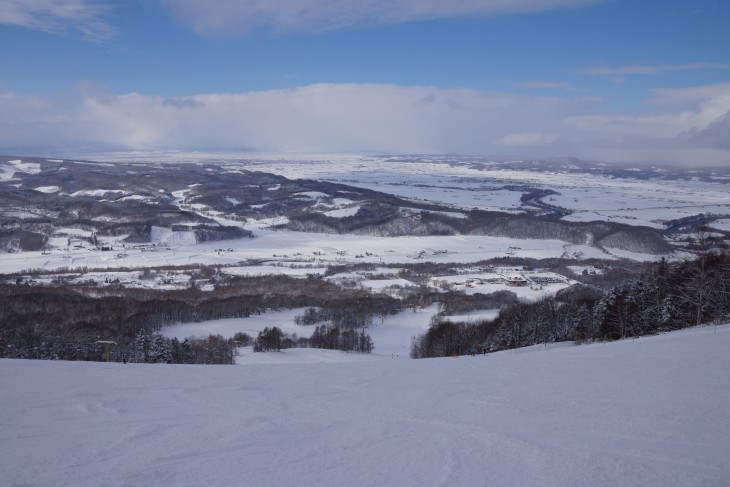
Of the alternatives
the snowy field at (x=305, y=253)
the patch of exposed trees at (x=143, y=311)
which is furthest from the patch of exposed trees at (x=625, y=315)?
the snowy field at (x=305, y=253)

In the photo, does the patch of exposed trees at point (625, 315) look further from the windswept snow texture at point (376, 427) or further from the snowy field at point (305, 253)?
the snowy field at point (305, 253)

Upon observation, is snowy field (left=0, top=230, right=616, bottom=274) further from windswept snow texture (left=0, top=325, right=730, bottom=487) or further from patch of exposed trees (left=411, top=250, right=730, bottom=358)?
windswept snow texture (left=0, top=325, right=730, bottom=487)

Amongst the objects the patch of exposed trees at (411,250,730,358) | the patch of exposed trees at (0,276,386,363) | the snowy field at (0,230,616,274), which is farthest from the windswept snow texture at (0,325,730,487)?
the snowy field at (0,230,616,274)

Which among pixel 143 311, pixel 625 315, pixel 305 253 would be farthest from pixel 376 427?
pixel 305 253

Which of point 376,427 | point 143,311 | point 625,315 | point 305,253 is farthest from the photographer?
point 305,253

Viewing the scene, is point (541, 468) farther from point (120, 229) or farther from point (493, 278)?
point (120, 229)

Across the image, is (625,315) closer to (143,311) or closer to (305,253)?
(143,311)

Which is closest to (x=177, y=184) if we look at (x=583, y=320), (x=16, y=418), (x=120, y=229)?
(x=120, y=229)
